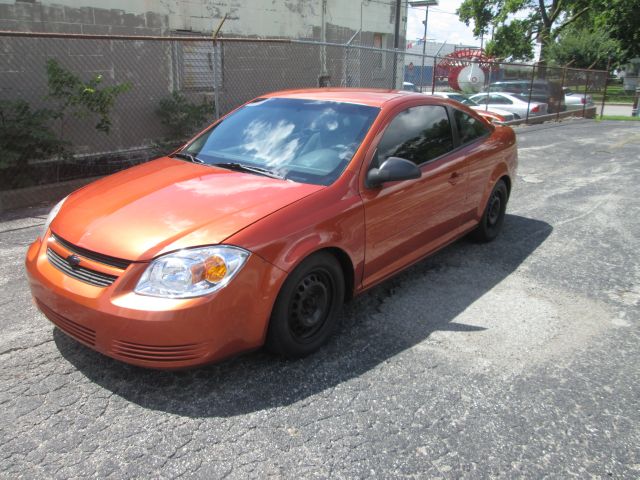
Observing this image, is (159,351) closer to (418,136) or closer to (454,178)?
(418,136)

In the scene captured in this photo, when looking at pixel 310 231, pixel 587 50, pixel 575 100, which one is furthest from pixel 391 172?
pixel 587 50

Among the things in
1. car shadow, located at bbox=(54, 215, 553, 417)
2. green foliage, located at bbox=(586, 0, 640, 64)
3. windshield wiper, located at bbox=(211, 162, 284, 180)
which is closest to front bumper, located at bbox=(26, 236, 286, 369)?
car shadow, located at bbox=(54, 215, 553, 417)

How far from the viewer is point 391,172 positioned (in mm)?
3449

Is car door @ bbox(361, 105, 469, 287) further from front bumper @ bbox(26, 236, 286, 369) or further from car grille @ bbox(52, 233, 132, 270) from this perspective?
car grille @ bbox(52, 233, 132, 270)

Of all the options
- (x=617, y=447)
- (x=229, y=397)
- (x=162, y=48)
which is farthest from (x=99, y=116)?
(x=617, y=447)

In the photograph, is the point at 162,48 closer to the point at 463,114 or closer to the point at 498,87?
the point at 463,114

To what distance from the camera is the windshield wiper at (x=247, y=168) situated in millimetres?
3492

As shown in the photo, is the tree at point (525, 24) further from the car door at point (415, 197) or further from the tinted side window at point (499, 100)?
the car door at point (415, 197)

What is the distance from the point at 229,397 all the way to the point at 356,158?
5.64 ft

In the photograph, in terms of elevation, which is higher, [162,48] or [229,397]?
[162,48]

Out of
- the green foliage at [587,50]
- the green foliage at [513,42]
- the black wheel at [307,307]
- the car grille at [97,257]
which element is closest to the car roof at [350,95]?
the black wheel at [307,307]

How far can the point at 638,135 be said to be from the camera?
15.4 metres

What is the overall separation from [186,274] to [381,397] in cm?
125

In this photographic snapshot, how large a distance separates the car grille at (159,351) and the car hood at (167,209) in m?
0.44
